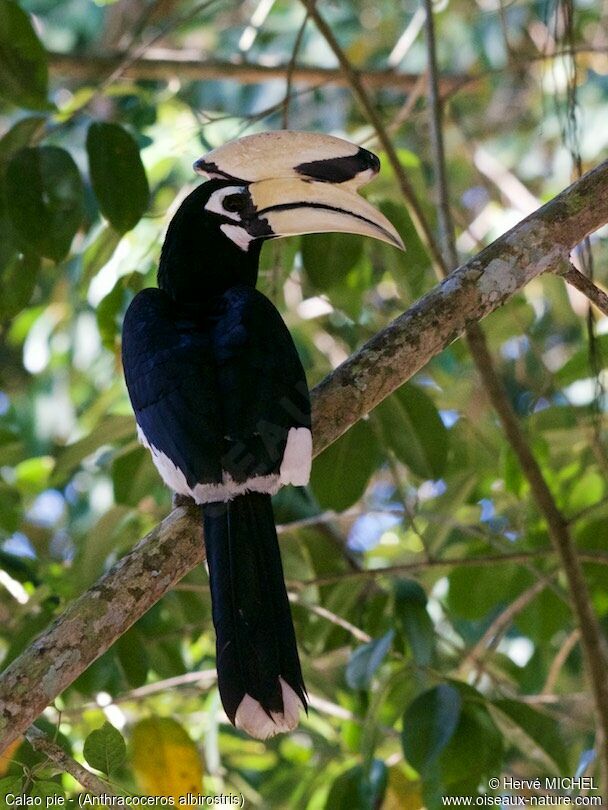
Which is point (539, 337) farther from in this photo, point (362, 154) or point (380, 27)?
point (362, 154)

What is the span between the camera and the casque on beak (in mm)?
2312

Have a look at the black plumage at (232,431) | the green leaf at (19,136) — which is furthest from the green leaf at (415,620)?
the green leaf at (19,136)

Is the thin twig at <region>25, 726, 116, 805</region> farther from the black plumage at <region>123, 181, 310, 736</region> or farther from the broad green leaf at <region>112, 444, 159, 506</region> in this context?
the broad green leaf at <region>112, 444, 159, 506</region>

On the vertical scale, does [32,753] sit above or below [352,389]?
below

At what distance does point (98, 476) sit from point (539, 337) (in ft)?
6.40

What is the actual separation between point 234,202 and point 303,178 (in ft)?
0.67

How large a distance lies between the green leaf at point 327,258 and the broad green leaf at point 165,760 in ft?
3.45

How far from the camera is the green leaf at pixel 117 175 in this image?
243cm

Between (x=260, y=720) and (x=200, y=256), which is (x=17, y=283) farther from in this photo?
(x=260, y=720)

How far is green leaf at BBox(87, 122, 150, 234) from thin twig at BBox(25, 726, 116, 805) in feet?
3.77

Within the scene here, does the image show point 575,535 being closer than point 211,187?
No

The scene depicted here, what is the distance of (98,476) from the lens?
13.1 ft

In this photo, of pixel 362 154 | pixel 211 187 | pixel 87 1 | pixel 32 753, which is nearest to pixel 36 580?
pixel 32 753

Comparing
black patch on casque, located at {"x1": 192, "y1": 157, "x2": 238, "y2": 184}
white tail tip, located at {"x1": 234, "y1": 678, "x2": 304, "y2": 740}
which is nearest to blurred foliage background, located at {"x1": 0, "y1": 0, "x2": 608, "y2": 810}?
black patch on casque, located at {"x1": 192, "y1": 157, "x2": 238, "y2": 184}
